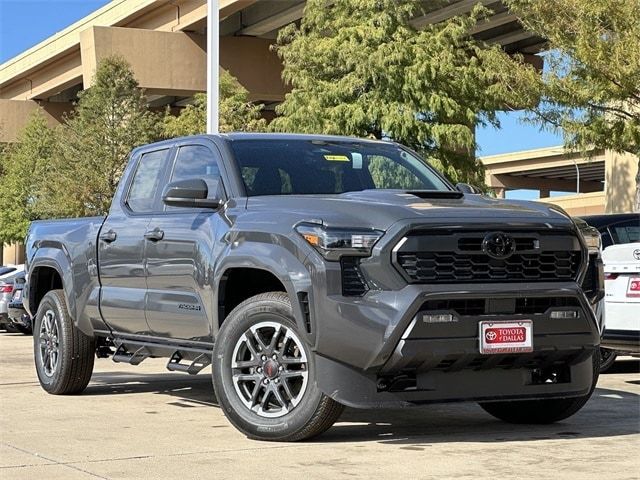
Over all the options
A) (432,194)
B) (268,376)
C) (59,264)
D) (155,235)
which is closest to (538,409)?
(432,194)

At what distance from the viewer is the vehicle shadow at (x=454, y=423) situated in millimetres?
7969

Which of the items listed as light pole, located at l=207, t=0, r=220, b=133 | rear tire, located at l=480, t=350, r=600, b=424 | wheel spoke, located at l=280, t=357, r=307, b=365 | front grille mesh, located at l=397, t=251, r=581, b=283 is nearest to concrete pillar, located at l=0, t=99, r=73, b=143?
light pole, located at l=207, t=0, r=220, b=133

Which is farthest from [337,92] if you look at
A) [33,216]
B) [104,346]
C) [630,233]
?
[33,216]

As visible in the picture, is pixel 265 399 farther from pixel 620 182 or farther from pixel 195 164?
pixel 620 182

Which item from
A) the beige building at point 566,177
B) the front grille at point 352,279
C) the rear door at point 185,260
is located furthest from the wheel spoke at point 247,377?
the beige building at point 566,177

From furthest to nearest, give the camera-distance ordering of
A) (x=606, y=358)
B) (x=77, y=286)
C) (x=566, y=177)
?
(x=566, y=177)
(x=606, y=358)
(x=77, y=286)

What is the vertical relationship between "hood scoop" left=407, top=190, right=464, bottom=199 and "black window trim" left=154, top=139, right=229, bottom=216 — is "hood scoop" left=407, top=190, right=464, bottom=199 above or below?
below

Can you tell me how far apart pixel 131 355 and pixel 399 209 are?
319 cm

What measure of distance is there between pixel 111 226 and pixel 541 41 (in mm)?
43539

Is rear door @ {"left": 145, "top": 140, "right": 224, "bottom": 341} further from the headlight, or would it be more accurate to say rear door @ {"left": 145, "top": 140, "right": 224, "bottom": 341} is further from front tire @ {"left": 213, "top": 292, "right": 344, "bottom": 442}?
the headlight

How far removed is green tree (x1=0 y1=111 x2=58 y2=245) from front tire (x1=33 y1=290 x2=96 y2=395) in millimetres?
39944

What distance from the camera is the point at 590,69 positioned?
23578 mm

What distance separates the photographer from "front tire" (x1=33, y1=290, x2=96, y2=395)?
1062 cm

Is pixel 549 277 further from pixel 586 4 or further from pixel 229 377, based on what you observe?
pixel 586 4
